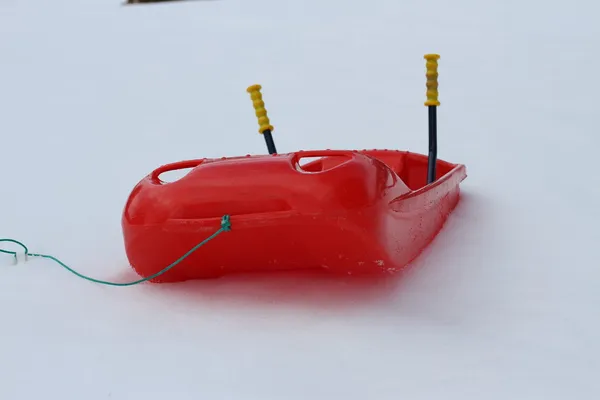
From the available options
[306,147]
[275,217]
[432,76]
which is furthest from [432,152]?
[306,147]

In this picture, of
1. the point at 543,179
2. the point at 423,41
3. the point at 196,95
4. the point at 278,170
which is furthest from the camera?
the point at 423,41

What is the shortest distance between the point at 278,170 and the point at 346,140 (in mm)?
1027

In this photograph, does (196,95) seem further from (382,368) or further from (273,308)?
(382,368)

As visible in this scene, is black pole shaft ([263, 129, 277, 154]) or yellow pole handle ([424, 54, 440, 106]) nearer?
yellow pole handle ([424, 54, 440, 106])

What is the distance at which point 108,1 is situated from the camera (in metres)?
3.88

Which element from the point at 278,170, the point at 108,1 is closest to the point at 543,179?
the point at 278,170

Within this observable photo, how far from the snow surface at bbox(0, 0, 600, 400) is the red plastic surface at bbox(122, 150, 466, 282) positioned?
7cm

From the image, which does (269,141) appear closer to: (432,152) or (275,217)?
(432,152)

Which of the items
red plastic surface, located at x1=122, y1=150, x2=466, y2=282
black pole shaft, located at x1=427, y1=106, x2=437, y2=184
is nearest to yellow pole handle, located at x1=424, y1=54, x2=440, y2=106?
black pole shaft, located at x1=427, y1=106, x2=437, y2=184

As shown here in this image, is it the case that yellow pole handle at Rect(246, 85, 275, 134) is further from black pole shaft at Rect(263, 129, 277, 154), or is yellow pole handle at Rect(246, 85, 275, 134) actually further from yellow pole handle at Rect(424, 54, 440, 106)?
yellow pole handle at Rect(424, 54, 440, 106)

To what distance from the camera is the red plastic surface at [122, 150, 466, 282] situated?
112 centimetres

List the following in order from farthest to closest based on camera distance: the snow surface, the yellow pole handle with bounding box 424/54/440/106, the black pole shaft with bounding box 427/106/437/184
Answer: the black pole shaft with bounding box 427/106/437/184 → the yellow pole handle with bounding box 424/54/440/106 → the snow surface

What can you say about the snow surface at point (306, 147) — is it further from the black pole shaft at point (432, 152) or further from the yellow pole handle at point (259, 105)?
the yellow pole handle at point (259, 105)

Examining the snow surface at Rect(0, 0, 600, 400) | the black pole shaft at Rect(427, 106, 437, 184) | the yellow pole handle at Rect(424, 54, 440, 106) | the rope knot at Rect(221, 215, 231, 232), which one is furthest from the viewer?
the black pole shaft at Rect(427, 106, 437, 184)
